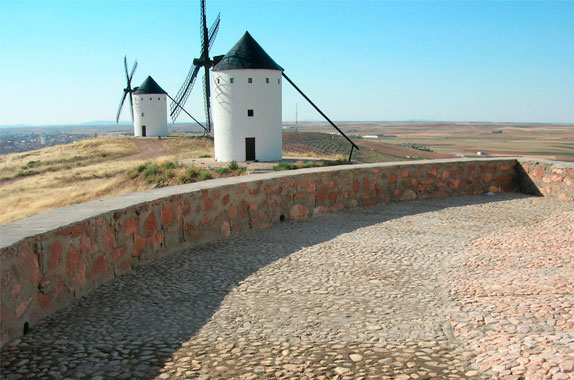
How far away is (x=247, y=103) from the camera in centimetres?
2245

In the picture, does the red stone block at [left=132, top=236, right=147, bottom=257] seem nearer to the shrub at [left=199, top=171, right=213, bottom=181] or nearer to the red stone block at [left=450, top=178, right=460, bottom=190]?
the red stone block at [left=450, top=178, right=460, bottom=190]

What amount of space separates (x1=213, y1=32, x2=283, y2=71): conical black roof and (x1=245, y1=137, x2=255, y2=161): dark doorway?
3075 millimetres

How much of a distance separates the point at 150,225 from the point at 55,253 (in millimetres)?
1353

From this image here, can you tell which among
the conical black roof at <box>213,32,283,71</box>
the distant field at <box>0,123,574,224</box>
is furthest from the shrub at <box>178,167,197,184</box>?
the conical black roof at <box>213,32,283,71</box>

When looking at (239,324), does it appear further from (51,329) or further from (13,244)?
(13,244)

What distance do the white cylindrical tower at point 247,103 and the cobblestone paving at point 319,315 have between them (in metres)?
17.1

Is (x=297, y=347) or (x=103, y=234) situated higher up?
(x=103, y=234)

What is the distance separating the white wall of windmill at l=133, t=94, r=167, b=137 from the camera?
145 ft

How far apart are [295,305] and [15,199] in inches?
888

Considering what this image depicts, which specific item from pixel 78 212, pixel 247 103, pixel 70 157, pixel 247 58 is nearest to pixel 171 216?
Answer: pixel 78 212

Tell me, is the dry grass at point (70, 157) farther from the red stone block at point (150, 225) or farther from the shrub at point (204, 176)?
the red stone block at point (150, 225)

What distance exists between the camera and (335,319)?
11.9 ft

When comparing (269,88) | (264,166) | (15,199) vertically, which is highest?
(269,88)

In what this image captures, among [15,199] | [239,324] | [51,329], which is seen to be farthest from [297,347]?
[15,199]
